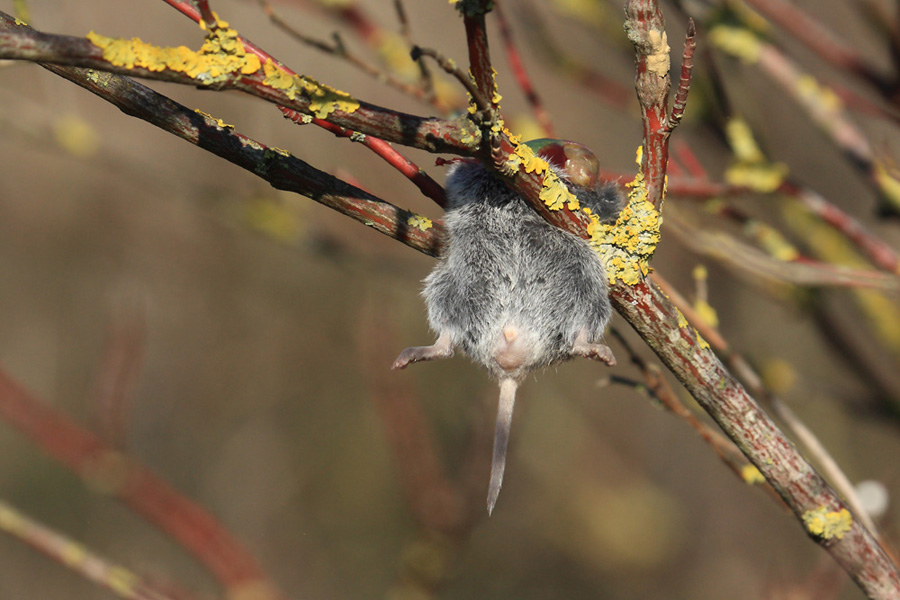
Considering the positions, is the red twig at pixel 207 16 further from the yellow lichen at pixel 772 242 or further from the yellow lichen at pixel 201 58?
the yellow lichen at pixel 772 242

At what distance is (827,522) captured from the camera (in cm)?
133

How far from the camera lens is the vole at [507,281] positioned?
1264 mm

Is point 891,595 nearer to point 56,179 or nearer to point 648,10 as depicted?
point 648,10

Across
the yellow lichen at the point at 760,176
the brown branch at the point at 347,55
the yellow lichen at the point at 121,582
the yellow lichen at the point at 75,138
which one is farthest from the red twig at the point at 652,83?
the yellow lichen at the point at 75,138

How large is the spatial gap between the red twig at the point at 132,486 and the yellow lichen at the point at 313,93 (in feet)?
5.10

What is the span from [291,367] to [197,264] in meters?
1.07

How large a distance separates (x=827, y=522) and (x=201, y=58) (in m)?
1.30

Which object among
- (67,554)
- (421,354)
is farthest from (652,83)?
(67,554)

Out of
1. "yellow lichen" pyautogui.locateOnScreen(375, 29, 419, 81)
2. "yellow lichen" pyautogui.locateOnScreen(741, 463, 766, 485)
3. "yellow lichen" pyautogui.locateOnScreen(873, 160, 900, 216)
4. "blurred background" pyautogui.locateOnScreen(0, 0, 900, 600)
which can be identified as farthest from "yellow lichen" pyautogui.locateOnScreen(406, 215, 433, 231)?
"blurred background" pyautogui.locateOnScreen(0, 0, 900, 600)

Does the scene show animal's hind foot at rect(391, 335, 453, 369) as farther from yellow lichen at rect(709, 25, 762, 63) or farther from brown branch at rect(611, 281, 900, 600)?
yellow lichen at rect(709, 25, 762, 63)

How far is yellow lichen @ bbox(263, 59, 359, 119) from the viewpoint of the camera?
96cm

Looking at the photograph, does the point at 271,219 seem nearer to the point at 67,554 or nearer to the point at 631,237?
the point at 67,554

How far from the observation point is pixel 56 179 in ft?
18.3

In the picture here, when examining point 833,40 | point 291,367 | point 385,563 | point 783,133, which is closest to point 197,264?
point 291,367
